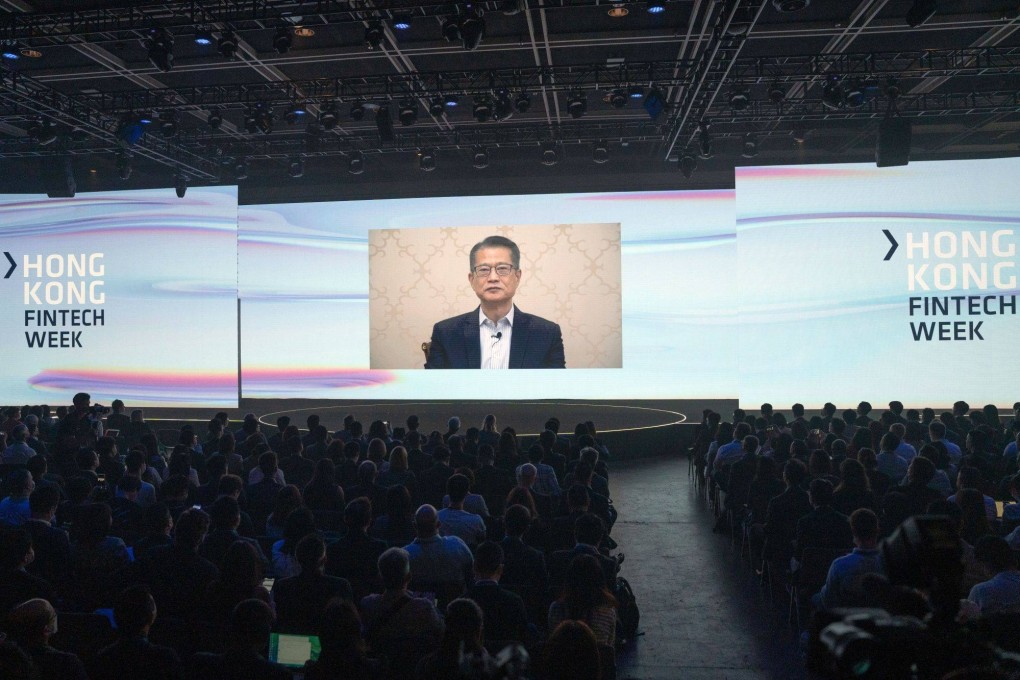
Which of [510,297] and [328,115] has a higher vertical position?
[328,115]

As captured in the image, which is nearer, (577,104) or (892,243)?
(577,104)

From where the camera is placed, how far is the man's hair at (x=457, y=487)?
5305 mm

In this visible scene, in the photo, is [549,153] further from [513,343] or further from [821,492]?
[821,492]

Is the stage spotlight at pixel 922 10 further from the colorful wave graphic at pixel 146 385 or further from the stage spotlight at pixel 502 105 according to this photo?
the colorful wave graphic at pixel 146 385

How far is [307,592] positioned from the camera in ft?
12.5

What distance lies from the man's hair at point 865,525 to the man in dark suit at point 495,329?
35.6 feet

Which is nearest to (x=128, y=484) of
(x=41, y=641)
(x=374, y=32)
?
(x=41, y=641)

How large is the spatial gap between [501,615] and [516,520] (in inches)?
37.4

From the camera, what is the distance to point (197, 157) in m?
15.2

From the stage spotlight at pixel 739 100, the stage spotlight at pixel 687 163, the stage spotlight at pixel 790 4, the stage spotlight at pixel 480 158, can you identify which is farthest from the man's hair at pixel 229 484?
the stage spotlight at pixel 687 163

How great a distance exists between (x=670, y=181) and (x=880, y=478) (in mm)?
9816

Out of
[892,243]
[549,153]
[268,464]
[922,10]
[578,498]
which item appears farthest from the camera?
[892,243]

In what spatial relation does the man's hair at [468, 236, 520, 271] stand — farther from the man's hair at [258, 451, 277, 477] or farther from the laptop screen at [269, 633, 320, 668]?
the laptop screen at [269, 633, 320, 668]

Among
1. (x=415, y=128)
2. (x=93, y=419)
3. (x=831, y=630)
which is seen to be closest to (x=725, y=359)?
(x=415, y=128)
